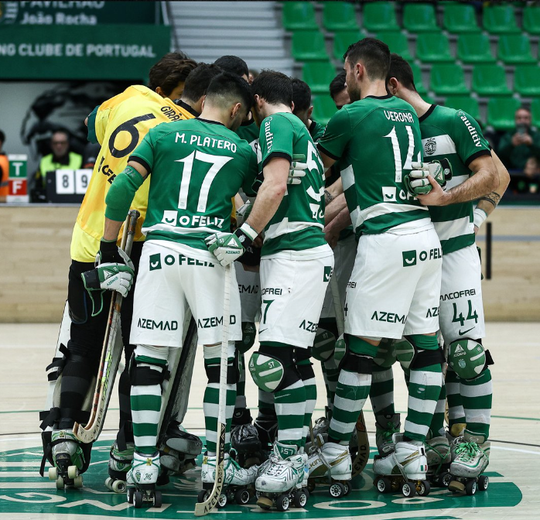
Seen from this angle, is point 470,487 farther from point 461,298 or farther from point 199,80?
point 199,80

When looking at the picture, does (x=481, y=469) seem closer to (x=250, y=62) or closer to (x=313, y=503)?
(x=313, y=503)

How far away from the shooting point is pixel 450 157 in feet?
16.5

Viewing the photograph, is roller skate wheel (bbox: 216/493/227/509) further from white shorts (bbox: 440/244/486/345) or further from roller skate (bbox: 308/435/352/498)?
white shorts (bbox: 440/244/486/345)

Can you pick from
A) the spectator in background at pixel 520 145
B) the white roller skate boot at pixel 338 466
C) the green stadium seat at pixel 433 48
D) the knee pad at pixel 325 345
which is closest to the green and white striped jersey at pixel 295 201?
the knee pad at pixel 325 345

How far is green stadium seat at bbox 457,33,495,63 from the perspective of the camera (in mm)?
17000

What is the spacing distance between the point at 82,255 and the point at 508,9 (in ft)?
47.4

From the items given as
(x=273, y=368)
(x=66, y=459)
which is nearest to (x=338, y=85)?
(x=273, y=368)

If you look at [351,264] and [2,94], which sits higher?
[2,94]

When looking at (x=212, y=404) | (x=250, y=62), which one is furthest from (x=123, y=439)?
(x=250, y=62)

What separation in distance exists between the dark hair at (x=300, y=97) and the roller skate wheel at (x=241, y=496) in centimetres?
197

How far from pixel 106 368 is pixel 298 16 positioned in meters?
13.2

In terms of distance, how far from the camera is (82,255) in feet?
16.4

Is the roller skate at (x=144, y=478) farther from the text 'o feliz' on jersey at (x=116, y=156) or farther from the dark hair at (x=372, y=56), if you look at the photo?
the dark hair at (x=372, y=56)

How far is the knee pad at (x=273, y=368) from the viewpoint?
176 inches
